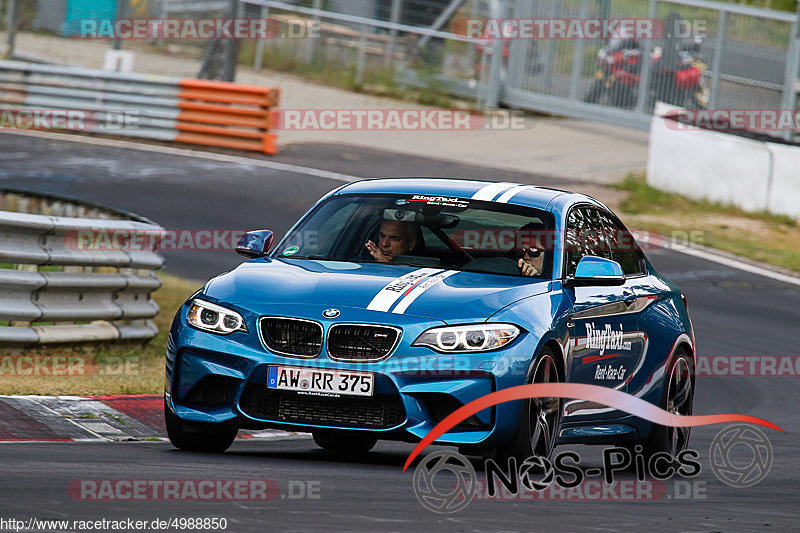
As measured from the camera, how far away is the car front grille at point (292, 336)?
23.0 feet

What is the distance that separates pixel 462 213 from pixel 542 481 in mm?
1801

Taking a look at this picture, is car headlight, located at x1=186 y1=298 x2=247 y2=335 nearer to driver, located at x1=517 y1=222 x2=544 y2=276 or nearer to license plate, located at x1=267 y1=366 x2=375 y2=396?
license plate, located at x1=267 y1=366 x2=375 y2=396

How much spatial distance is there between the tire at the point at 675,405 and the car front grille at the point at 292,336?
2541 mm

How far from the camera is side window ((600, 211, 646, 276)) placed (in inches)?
349

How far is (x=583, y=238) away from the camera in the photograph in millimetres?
8469

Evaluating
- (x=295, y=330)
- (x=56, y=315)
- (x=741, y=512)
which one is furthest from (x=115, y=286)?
(x=741, y=512)

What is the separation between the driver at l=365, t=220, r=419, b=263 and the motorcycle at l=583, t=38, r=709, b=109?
763 inches

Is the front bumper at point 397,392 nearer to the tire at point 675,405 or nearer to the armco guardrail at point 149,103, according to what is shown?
the tire at point 675,405

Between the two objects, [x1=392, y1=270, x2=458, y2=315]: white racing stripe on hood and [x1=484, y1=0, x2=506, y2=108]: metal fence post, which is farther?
[x1=484, y1=0, x2=506, y2=108]: metal fence post

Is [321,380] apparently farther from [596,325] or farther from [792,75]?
[792,75]
